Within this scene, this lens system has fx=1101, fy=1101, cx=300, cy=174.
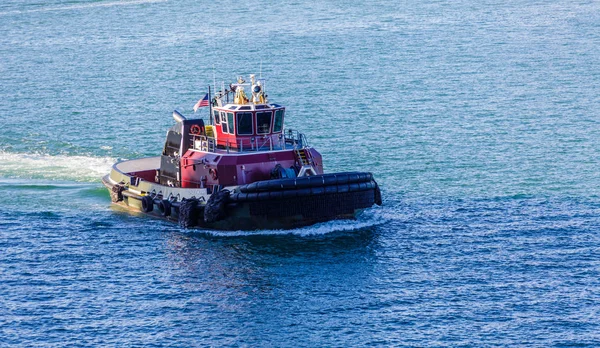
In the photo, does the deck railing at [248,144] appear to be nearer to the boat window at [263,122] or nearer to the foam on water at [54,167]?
the boat window at [263,122]

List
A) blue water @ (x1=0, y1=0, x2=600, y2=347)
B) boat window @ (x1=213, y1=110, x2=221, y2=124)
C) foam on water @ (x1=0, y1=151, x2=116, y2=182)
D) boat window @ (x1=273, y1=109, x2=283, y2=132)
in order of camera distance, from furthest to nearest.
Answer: foam on water @ (x1=0, y1=151, x2=116, y2=182), boat window @ (x1=213, y1=110, x2=221, y2=124), boat window @ (x1=273, y1=109, x2=283, y2=132), blue water @ (x1=0, y1=0, x2=600, y2=347)

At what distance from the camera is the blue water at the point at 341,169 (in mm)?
37375

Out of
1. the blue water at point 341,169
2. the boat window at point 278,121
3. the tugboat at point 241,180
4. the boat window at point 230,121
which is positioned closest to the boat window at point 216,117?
the tugboat at point 241,180

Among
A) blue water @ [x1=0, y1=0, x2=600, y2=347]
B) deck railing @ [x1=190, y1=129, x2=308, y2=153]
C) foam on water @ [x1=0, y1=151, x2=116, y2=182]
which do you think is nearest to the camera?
blue water @ [x1=0, y1=0, x2=600, y2=347]

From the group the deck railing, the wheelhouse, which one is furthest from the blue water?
the wheelhouse

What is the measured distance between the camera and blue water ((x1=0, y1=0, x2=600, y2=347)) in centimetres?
3738

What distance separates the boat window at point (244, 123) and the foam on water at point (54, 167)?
424 inches

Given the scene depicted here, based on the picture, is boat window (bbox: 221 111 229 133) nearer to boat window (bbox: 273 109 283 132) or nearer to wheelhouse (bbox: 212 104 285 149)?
wheelhouse (bbox: 212 104 285 149)

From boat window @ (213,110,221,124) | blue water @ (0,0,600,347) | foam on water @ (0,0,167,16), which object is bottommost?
blue water @ (0,0,600,347)

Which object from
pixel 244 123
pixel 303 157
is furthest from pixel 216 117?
pixel 303 157

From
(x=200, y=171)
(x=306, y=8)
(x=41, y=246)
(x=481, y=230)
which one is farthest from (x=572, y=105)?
(x=306, y=8)

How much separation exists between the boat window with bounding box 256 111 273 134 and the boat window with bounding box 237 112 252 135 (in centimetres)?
35

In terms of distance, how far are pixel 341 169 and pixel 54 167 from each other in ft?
49.5

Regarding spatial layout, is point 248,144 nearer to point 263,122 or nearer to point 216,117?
point 263,122
